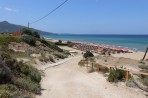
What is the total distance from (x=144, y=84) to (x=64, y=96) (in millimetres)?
5301

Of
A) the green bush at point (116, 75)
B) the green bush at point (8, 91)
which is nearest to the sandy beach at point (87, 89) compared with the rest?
the green bush at point (116, 75)

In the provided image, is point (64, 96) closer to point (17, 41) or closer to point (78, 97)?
point (78, 97)

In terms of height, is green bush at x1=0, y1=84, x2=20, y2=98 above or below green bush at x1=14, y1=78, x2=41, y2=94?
above

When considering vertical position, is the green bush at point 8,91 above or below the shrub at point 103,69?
above

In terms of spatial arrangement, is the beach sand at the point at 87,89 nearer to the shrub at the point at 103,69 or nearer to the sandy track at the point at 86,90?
the sandy track at the point at 86,90

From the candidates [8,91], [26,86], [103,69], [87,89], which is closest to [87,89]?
[87,89]

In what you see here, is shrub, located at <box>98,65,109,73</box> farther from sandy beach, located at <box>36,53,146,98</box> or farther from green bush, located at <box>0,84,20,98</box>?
green bush, located at <box>0,84,20,98</box>

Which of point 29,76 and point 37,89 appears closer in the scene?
point 37,89

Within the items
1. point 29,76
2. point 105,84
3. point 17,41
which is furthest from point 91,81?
point 17,41

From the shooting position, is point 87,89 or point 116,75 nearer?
point 87,89

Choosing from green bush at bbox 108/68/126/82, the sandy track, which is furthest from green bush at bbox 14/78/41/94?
green bush at bbox 108/68/126/82

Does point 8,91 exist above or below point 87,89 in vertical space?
above

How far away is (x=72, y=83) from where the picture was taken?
60.2 feet

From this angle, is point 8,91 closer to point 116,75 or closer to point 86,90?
point 86,90
